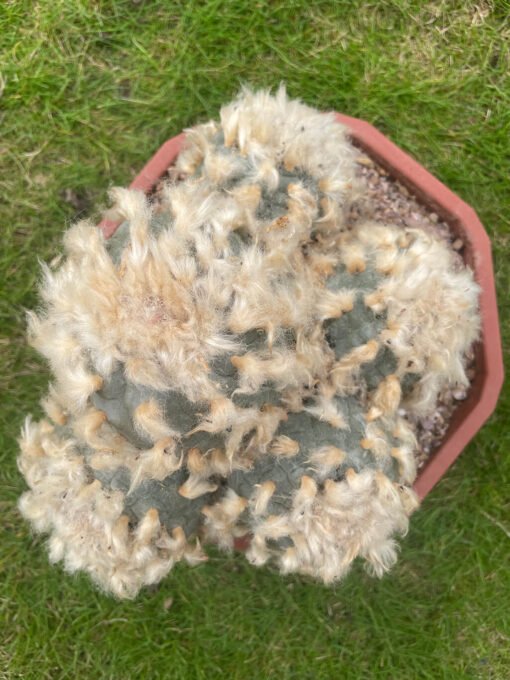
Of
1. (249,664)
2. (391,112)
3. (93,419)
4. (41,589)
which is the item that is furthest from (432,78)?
(41,589)

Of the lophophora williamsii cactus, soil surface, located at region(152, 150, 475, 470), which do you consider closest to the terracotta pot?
soil surface, located at region(152, 150, 475, 470)

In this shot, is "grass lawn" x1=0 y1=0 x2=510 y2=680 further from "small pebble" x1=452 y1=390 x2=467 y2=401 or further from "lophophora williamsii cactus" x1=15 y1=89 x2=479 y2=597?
"lophophora williamsii cactus" x1=15 y1=89 x2=479 y2=597

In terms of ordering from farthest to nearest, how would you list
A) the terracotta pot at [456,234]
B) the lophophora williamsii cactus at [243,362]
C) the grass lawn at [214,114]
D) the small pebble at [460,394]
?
the grass lawn at [214,114] → the small pebble at [460,394] → the terracotta pot at [456,234] → the lophophora williamsii cactus at [243,362]

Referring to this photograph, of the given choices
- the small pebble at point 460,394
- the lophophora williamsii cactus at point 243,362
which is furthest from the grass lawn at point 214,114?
the lophophora williamsii cactus at point 243,362

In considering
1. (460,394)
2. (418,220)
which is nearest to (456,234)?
(418,220)

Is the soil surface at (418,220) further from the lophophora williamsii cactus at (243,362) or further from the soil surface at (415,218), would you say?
the lophophora williamsii cactus at (243,362)
